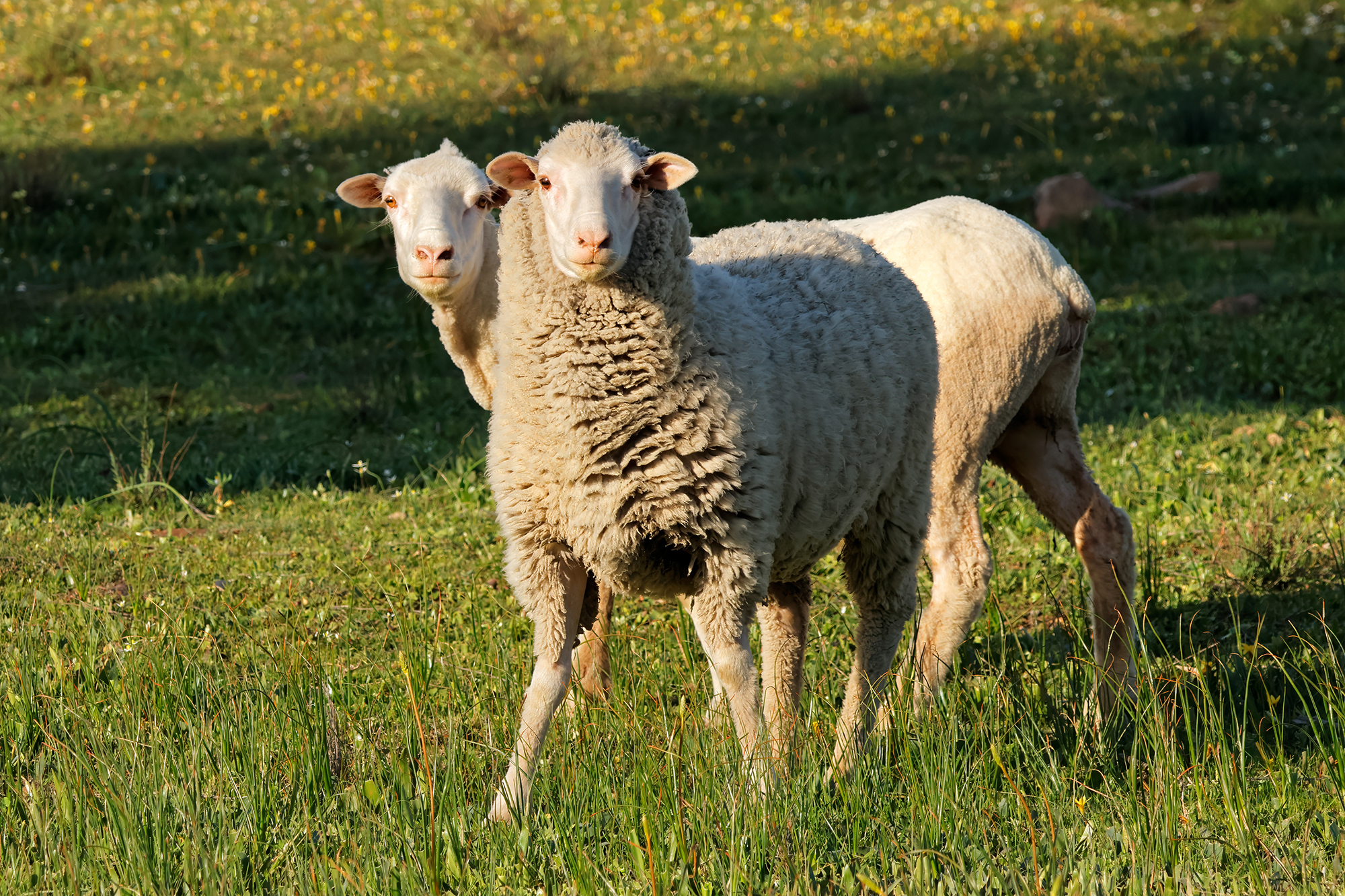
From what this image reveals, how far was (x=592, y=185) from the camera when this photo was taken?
2877 mm

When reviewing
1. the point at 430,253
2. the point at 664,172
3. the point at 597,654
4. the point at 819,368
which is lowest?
the point at 597,654

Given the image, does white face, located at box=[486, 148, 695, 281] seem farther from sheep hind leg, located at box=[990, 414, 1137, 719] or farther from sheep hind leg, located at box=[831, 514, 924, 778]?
sheep hind leg, located at box=[990, 414, 1137, 719]

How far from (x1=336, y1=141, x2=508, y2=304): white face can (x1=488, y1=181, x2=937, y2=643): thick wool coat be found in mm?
1015

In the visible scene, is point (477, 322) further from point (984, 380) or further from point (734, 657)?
point (734, 657)

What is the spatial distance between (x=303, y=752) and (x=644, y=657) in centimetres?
135

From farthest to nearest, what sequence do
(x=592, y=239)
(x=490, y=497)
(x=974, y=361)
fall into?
(x=490, y=497), (x=974, y=361), (x=592, y=239)

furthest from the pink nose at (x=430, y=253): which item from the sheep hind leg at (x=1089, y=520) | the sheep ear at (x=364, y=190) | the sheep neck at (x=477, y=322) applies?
the sheep hind leg at (x=1089, y=520)

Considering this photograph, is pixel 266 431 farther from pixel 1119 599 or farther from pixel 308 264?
pixel 1119 599

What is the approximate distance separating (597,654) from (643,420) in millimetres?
1184

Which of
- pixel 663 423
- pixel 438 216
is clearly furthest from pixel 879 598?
pixel 438 216

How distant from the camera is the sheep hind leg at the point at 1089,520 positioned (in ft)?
14.1

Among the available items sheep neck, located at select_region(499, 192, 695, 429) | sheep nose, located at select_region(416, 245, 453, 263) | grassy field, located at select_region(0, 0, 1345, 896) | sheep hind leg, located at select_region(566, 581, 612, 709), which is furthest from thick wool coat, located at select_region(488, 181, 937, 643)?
sheep nose, located at select_region(416, 245, 453, 263)

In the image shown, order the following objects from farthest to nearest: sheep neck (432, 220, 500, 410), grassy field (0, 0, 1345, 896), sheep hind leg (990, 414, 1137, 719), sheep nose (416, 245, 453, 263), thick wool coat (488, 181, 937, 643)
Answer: sheep neck (432, 220, 500, 410), sheep hind leg (990, 414, 1137, 719), sheep nose (416, 245, 453, 263), thick wool coat (488, 181, 937, 643), grassy field (0, 0, 1345, 896)

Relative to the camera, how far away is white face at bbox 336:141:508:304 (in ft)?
13.7
